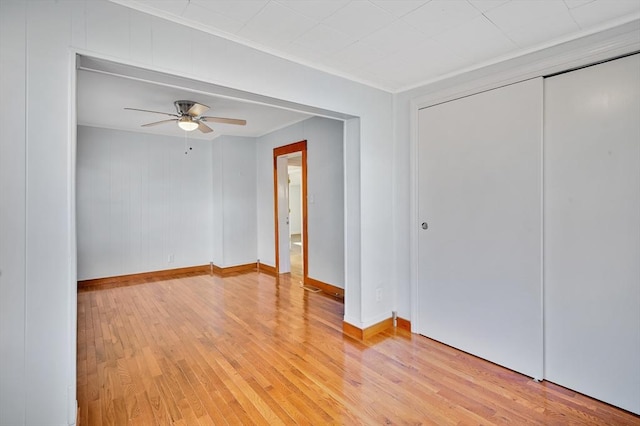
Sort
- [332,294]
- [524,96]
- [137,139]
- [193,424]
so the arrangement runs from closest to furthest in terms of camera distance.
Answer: [193,424] < [524,96] < [332,294] < [137,139]

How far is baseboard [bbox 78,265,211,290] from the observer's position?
4.90 metres

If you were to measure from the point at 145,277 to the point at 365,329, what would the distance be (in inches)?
158

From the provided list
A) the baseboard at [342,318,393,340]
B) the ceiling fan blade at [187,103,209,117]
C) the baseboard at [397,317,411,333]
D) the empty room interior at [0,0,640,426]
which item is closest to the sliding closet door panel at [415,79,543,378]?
the empty room interior at [0,0,640,426]

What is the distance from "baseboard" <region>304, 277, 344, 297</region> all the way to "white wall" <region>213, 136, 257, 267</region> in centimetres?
162

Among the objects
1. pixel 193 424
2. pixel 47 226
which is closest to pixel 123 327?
pixel 193 424

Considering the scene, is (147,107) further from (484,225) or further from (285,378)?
(484,225)

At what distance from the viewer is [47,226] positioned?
155 cm

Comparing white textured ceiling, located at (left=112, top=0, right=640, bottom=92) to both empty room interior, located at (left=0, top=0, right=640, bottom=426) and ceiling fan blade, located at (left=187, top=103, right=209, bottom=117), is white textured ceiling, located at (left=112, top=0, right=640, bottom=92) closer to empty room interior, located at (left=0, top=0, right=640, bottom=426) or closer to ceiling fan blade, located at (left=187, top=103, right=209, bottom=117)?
empty room interior, located at (left=0, top=0, right=640, bottom=426)

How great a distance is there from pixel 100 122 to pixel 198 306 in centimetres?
307

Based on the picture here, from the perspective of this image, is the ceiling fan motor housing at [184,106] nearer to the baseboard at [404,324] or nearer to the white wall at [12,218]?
the white wall at [12,218]

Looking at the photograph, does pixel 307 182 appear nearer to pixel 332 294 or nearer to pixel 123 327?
pixel 332 294

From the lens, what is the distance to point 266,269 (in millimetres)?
5785

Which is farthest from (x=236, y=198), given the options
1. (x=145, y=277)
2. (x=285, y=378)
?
A: (x=285, y=378)

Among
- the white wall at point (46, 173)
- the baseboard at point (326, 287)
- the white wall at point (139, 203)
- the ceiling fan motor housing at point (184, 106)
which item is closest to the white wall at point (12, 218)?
the white wall at point (46, 173)
